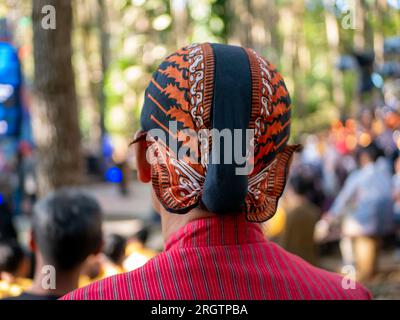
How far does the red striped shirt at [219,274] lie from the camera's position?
1.50 meters

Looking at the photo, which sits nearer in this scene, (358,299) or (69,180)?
(358,299)

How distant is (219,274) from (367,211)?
630cm

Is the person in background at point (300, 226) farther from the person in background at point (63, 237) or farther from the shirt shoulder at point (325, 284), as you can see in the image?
the shirt shoulder at point (325, 284)

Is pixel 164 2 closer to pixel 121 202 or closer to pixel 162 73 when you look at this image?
pixel 162 73

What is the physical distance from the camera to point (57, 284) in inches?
115

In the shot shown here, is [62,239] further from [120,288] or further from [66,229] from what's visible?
[120,288]

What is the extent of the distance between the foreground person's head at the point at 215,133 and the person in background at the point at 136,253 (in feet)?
11.6

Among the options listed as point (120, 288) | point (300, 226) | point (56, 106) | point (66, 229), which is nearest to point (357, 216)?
point (300, 226)

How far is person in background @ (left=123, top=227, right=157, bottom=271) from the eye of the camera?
5.47 metres

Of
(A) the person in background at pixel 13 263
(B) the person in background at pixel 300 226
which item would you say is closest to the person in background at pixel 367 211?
(B) the person in background at pixel 300 226

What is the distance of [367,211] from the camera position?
753cm

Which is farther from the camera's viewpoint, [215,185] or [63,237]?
[63,237]
